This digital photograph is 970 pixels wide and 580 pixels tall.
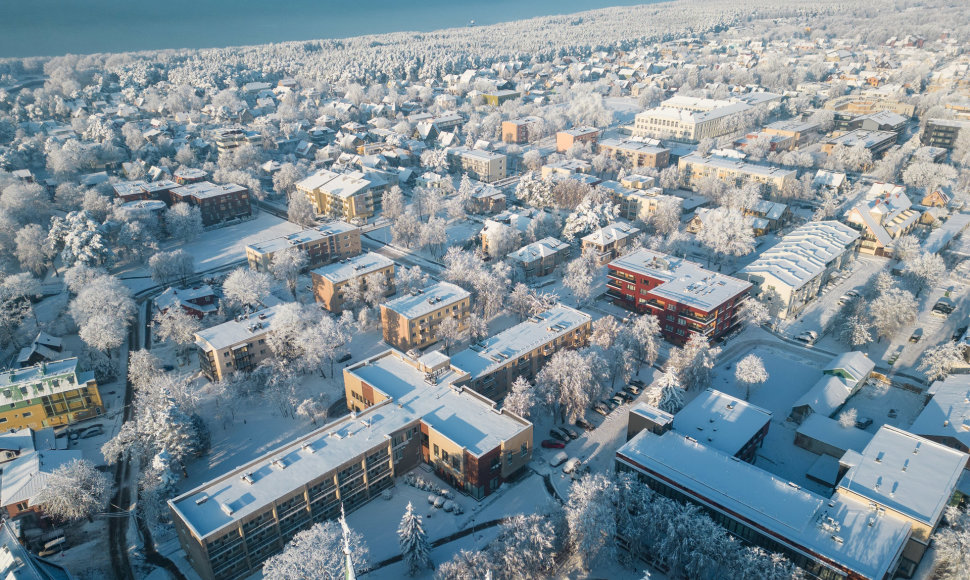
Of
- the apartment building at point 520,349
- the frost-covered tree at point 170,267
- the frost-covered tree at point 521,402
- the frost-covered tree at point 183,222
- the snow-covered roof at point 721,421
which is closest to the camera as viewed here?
the snow-covered roof at point 721,421

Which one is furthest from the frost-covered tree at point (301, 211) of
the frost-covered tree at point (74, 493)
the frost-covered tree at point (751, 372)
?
the frost-covered tree at point (751, 372)

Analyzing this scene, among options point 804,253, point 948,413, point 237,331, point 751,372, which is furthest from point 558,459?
point 804,253

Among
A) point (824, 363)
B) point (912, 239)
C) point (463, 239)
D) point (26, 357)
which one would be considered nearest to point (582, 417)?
point (824, 363)

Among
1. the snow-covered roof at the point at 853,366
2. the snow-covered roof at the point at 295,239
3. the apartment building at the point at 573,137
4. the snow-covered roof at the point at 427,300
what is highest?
the apartment building at the point at 573,137

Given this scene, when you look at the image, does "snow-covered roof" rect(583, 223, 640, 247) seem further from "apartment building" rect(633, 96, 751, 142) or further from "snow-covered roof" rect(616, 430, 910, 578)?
"apartment building" rect(633, 96, 751, 142)

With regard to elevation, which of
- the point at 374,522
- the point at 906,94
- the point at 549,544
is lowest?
the point at 374,522

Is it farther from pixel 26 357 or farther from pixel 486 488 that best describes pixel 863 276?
pixel 26 357

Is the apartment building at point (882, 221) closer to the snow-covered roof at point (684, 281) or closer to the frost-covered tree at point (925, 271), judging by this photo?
the frost-covered tree at point (925, 271)

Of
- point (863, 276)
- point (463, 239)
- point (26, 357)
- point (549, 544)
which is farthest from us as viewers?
point (463, 239)

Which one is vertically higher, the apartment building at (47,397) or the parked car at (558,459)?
the apartment building at (47,397)
